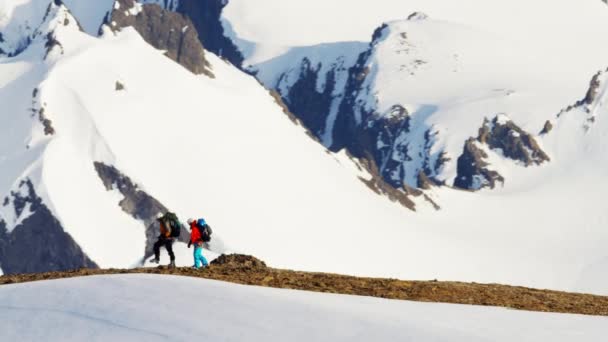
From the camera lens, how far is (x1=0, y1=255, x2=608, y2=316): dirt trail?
200 feet

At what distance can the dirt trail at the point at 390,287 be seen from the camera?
61.0m

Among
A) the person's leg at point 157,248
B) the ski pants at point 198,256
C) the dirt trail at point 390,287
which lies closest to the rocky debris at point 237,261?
the dirt trail at point 390,287

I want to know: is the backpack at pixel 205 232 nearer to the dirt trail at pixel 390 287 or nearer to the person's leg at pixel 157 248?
the dirt trail at pixel 390 287

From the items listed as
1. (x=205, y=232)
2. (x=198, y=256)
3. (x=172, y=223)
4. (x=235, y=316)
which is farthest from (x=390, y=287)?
(x=235, y=316)

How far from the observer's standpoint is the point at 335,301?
57.5 meters

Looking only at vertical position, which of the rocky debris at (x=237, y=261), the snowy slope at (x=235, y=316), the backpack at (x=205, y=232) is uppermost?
the backpack at (x=205, y=232)

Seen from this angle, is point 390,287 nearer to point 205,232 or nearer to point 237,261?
point 237,261

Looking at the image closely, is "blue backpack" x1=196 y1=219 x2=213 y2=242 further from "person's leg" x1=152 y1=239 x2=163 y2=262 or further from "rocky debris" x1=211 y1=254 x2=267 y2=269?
"rocky debris" x1=211 y1=254 x2=267 y2=269

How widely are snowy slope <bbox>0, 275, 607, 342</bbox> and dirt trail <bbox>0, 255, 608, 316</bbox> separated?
2138 mm

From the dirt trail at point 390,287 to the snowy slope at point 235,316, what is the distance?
2.14 metres

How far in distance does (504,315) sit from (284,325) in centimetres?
832

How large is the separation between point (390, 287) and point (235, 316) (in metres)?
9.21

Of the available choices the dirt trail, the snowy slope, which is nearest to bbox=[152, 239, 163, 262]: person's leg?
the dirt trail

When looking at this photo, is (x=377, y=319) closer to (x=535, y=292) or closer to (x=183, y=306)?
(x=183, y=306)
